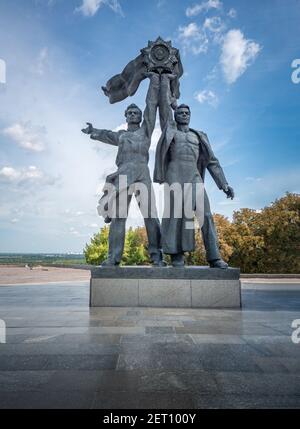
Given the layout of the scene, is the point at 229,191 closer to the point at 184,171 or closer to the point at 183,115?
the point at 184,171

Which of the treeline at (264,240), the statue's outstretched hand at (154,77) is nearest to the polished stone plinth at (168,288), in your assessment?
the statue's outstretched hand at (154,77)

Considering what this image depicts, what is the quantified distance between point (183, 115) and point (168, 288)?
12.8 ft

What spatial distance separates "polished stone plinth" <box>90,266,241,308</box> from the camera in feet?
21.8

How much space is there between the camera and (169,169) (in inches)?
291

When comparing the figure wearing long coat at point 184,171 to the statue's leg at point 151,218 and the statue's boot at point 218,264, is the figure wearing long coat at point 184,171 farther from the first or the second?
the statue's leg at point 151,218

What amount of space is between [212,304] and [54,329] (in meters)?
3.44

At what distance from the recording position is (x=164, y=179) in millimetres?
7430

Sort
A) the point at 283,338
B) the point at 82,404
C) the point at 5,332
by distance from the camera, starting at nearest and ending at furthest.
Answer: the point at 82,404, the point at 283,338, the point at 5,332

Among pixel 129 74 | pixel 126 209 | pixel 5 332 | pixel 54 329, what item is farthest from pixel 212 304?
pixel 129 74

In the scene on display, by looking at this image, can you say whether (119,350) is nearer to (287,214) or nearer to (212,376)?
(212,376)

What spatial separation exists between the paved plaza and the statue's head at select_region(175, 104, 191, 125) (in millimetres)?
4429

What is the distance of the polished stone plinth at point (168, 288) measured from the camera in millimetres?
6637
